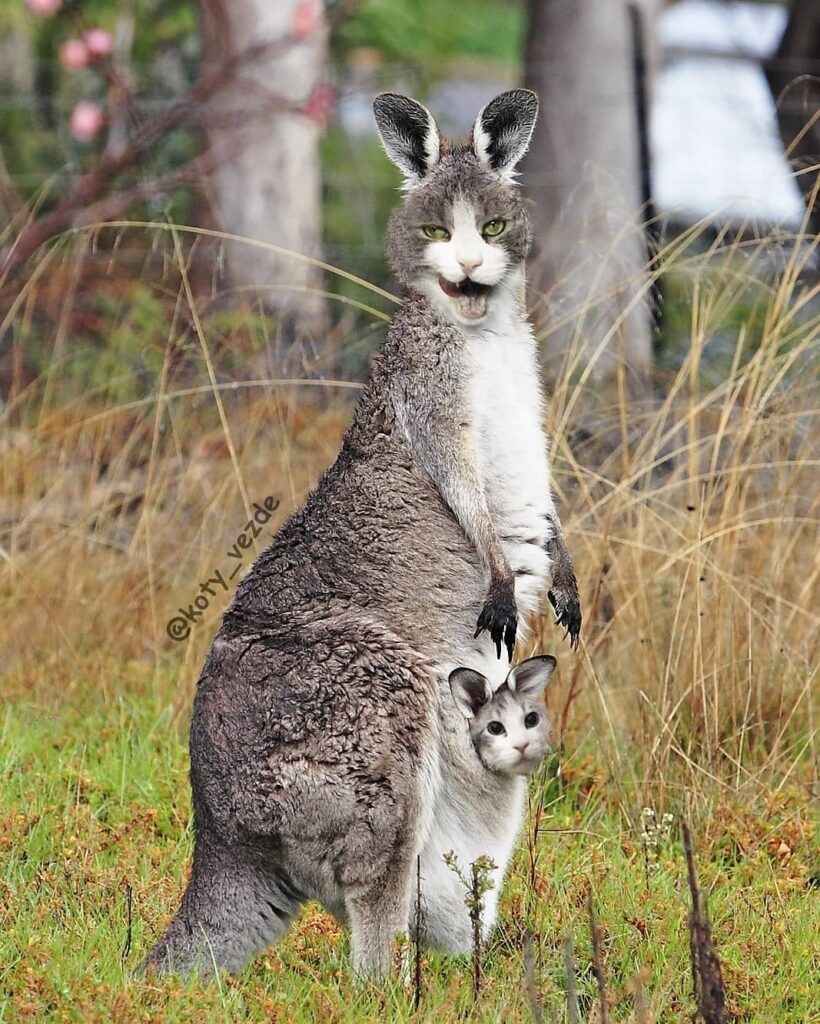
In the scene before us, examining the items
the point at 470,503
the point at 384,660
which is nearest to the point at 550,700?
the point at 470,503

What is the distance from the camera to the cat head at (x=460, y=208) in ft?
13.1

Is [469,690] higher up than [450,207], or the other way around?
[450,207]

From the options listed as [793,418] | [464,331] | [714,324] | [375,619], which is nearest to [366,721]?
[375,619]

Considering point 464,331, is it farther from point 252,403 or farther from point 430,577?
point 252,403

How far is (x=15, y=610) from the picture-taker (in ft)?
21.2

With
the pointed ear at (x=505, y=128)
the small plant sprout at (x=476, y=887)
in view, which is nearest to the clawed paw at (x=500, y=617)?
the small plant sprout at (x=476, y=887)

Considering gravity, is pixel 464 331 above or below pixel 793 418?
above

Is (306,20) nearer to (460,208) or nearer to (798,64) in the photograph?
(798,64)

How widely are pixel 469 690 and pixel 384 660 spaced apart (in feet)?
0.79

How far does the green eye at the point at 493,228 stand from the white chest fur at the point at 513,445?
23cm

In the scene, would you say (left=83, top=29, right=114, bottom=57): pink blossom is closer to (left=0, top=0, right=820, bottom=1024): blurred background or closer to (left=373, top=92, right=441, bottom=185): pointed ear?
(left=0, top=0, right=820, bottom=1024): blurred background

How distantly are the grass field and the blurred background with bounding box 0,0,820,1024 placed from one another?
0.02 meters

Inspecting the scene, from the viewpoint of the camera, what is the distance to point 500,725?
12.8 feet

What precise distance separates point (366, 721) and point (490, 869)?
18.9 inches
